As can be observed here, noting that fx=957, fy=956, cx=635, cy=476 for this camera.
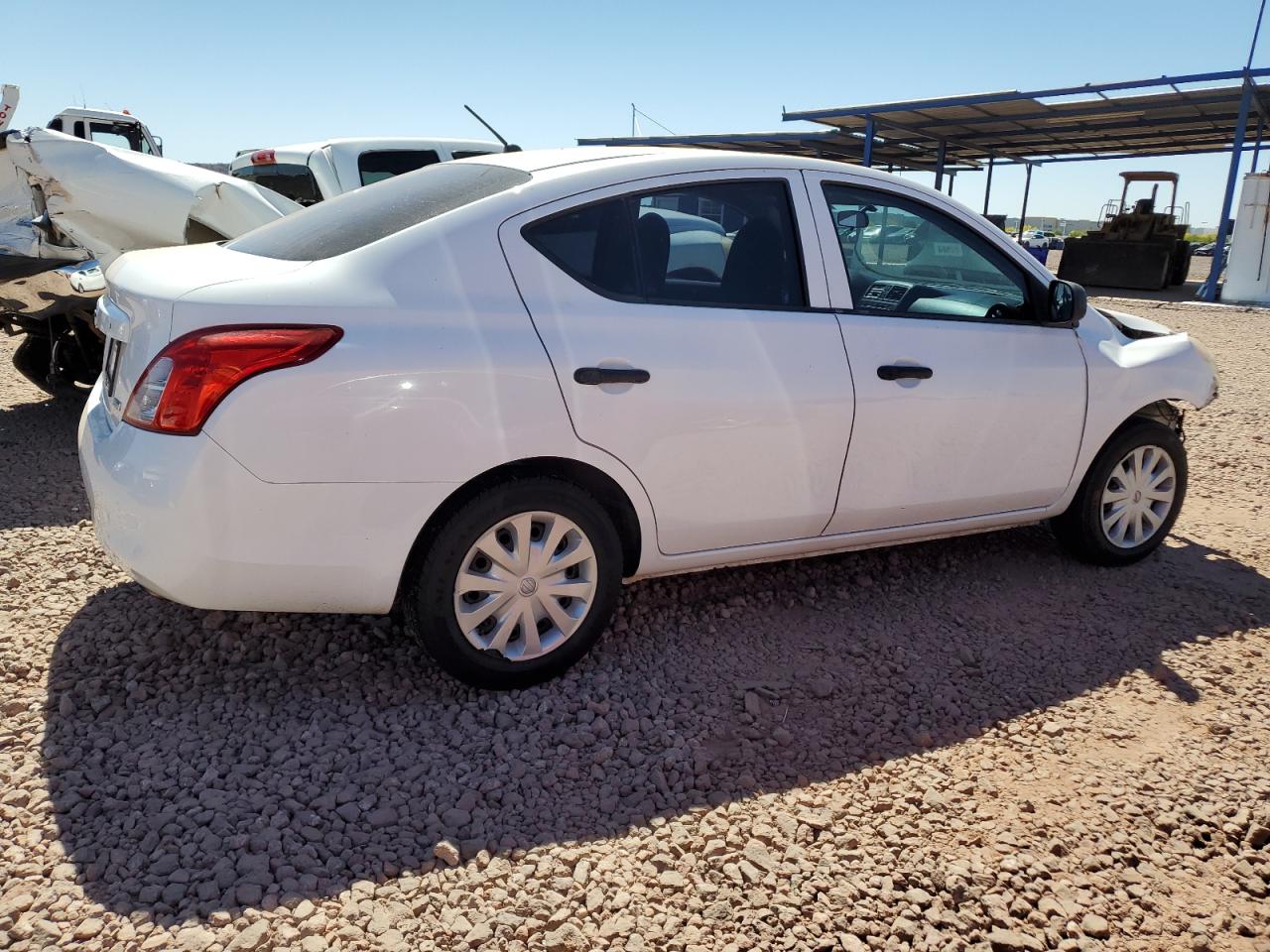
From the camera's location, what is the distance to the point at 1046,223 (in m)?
93.3

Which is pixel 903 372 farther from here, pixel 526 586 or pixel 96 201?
pixel 96 201

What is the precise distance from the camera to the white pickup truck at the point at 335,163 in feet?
25.1

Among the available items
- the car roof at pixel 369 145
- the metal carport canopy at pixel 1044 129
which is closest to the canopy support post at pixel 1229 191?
the metal carport canopy at pixel 1044 129

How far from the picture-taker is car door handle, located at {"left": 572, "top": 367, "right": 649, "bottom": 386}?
2.94 m

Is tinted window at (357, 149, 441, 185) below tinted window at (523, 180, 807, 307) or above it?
above

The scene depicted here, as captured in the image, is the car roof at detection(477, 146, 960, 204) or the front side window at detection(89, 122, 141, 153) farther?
the front side window at detection(89, 122, 141, 153)

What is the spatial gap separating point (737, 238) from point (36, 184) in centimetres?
469

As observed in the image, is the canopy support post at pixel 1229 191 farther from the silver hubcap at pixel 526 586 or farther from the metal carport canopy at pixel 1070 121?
the silver hubcap at pixel 526 586

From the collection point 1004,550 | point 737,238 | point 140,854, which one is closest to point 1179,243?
point 1004,550

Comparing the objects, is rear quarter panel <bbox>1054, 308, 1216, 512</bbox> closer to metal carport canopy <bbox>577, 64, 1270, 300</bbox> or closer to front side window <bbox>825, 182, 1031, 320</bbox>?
front side window <bbox>825, 182, 1031, 320</bbox>

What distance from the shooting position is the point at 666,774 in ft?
9.18

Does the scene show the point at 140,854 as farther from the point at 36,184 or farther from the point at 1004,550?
the point at 36,184

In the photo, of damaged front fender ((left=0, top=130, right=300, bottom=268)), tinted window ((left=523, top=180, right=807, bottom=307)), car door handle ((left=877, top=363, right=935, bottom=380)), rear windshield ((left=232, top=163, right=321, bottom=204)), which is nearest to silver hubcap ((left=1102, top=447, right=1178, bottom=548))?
car door handle ((left=877, top=363, right=935, bottom=380))

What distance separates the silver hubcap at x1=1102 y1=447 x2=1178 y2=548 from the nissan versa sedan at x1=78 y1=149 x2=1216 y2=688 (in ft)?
1.48
